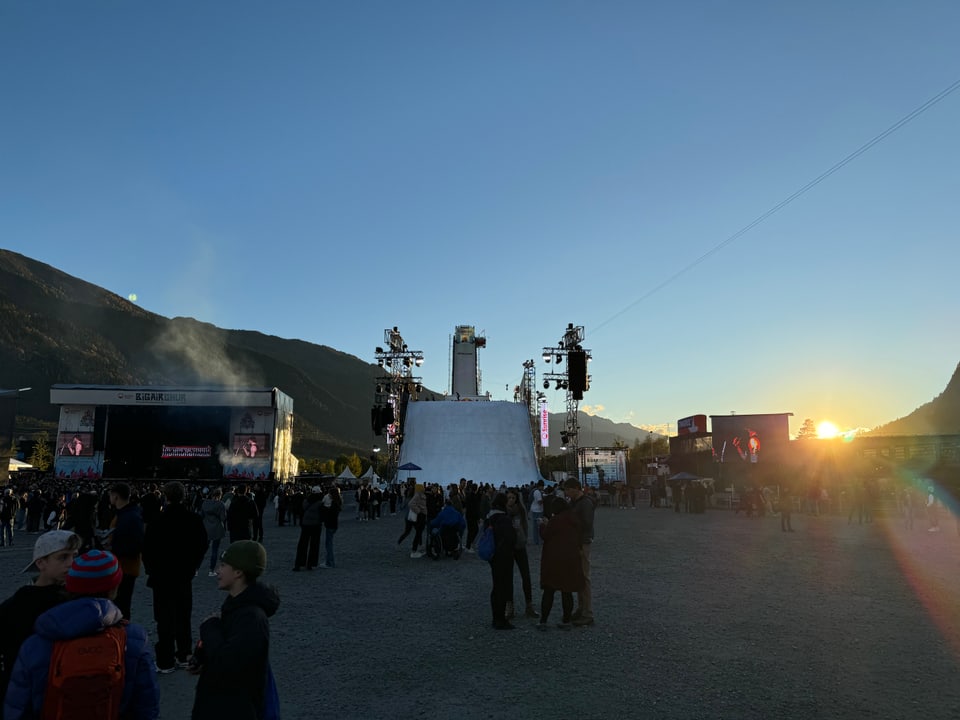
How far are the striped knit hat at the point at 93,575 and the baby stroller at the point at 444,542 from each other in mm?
10627

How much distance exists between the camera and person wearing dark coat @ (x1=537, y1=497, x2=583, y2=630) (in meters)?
6.97

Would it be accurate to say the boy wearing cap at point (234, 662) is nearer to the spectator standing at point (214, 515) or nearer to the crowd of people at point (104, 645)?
the crowd of people at point (104, 645)

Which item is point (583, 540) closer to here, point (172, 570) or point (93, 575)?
point (172, 570)

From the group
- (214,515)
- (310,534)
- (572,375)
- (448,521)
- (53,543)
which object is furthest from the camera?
(572,375)

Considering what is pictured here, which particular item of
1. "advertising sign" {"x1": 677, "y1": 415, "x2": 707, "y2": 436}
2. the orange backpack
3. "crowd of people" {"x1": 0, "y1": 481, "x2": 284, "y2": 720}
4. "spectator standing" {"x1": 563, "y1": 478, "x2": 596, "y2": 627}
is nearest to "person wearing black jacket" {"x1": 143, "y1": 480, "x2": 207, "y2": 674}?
"crowd of people" {"x1": 0, "y1": 481, "x2": 284, "y2": 720}

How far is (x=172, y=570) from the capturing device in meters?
5.56

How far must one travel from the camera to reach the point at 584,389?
3703 centimetres

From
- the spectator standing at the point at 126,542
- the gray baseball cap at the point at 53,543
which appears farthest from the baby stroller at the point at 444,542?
the gray baseball cap at the point at 53,543

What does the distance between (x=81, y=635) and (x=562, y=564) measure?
538 centimetres

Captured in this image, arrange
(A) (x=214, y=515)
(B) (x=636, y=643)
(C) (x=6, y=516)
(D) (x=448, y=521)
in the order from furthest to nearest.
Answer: (C) (x=6, y=516) → (D) (x=448, y=521) → (A) (x=214, y=515) → (B) (x=636, y=643)

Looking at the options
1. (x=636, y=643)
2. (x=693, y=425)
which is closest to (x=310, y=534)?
(x=636, y=643)

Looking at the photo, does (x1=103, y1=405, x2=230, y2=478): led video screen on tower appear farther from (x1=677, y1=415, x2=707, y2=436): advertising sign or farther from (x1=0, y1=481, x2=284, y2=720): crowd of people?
(x1=0, y1=481, x2=284, y2=720): crowd of people

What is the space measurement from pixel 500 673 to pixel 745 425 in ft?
137

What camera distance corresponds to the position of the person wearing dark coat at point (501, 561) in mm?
7067
